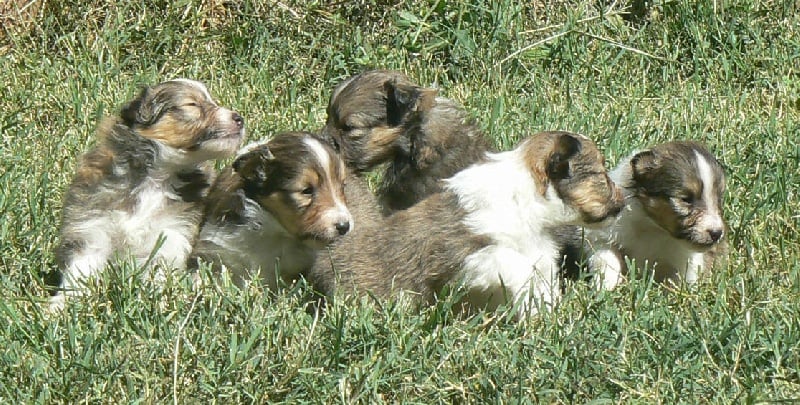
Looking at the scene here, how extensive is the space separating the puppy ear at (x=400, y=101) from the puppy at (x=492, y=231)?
0.95 metres

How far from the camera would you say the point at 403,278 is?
6.45m

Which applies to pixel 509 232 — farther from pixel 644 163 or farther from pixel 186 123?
pixel 186 123

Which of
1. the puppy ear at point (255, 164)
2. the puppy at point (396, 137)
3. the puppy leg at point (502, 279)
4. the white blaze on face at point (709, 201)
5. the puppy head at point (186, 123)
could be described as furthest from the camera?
the puppy at point (396, 137)

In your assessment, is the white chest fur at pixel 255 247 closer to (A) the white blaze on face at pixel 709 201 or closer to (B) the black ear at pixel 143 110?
(B) the black ear at pixel 143 110

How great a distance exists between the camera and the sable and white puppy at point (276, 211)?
6.41 metres

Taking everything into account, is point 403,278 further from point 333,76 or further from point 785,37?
point 785,37

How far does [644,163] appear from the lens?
269 inches

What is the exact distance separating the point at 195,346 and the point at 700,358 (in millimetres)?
2070

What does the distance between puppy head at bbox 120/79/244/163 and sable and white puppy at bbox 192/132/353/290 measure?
14cm

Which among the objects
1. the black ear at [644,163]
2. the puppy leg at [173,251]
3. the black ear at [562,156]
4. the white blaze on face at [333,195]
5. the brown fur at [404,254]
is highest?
the black ear at [562,156]

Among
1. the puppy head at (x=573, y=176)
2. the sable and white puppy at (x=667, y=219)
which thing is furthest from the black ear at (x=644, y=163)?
the puppy head at (x=573, y=176)

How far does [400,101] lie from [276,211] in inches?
50.0

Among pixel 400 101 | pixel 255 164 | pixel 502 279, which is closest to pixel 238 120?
pixel 255 164

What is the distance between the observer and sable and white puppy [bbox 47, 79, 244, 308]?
6672 mm
